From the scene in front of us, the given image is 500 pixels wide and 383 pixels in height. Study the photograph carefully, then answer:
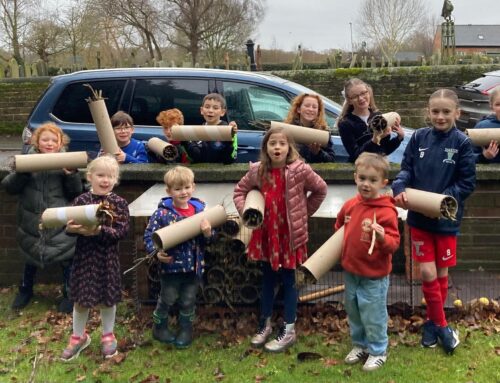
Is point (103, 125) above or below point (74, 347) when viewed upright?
above

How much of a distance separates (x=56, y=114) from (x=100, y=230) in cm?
315

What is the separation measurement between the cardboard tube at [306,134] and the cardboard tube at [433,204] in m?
1.28

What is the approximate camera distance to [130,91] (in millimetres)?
6574

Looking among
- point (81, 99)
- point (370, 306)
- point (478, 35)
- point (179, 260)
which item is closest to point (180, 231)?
point (179, 260)

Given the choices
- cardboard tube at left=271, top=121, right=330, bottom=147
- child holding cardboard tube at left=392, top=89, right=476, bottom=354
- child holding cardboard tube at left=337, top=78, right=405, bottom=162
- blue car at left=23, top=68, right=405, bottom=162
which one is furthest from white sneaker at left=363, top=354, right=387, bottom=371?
blue car at left=23, top=68, right=405, bottom=162

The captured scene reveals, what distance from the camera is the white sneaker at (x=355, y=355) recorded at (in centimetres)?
379

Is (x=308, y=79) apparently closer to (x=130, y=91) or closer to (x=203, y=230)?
(x=130, y=91)

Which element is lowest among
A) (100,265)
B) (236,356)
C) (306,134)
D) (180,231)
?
(236,356)

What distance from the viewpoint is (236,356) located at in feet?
13.2

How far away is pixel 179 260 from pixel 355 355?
136 cm

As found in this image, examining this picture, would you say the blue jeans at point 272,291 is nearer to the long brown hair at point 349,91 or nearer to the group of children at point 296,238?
the group of children at point 296,238

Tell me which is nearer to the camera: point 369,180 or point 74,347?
point 369,180

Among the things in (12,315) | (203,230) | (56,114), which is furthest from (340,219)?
(56,114)

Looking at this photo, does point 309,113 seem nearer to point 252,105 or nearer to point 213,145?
point 213,145
